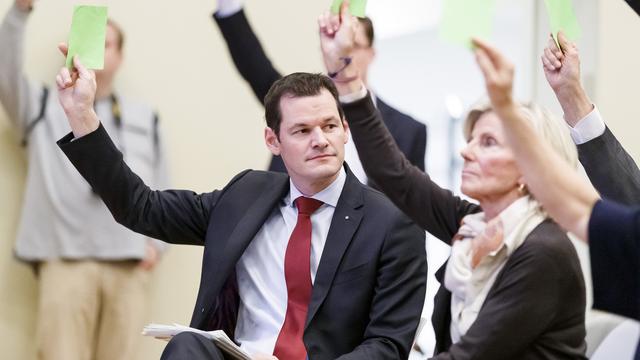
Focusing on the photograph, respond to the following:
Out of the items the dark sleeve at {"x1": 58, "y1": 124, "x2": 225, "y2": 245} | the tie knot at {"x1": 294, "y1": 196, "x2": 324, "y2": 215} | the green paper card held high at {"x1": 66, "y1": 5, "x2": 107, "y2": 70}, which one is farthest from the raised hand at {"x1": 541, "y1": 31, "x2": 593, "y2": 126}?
the green paper card held high at {"x1": 66, "y1": 5, "x2": 107, "y2": 70}

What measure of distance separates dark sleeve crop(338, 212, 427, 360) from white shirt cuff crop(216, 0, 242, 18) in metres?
1.14

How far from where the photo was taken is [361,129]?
2754 mm

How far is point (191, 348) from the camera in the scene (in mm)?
2551

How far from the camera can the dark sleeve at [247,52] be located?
12.0 ft

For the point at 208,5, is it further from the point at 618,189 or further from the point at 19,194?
the point at 618,189

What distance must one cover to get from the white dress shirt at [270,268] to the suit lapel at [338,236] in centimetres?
4

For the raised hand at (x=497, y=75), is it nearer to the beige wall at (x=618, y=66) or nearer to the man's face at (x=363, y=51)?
→ the man's face at (x=363, y=51)

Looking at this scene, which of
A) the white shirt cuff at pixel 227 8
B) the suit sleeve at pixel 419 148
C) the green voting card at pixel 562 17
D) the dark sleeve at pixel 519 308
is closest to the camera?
the dark sleeve at pixel 519 308

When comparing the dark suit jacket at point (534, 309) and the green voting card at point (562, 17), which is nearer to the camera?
the dark suit jacket at point (534, 309)

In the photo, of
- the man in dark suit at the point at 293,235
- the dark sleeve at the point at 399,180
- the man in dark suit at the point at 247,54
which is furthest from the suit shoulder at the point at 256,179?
the man in dark suit at the point at 247,54

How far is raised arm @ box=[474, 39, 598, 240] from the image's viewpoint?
1.70m

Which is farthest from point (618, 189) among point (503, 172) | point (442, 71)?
point (442, 71)

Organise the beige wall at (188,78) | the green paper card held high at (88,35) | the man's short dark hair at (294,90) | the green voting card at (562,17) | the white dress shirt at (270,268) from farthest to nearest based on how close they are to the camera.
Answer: the beige wall at (188,78)
the man's short dark hair at (294,90)
the white dress shirt at (270,268)
the green paper card held high at (88,35)
the green voting card at (562,17)

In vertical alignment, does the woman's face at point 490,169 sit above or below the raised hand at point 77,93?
below
